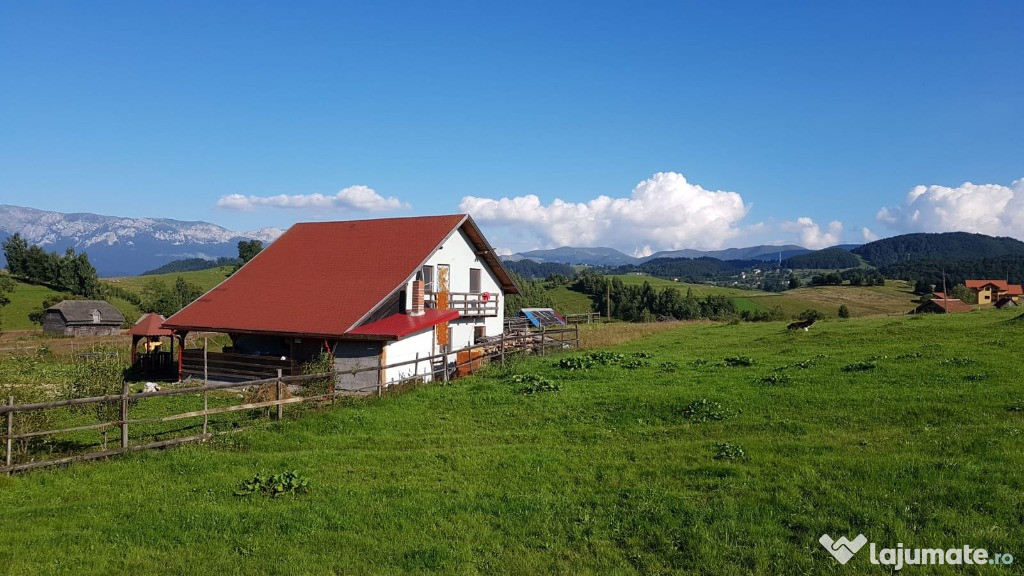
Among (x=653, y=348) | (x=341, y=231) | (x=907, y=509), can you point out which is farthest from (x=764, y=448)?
(x=341, y=231)

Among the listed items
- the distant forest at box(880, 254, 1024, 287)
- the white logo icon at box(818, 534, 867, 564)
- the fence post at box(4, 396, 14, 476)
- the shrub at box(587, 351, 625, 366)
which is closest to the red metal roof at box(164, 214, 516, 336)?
the shrub at box(587, 351, 625, 366)

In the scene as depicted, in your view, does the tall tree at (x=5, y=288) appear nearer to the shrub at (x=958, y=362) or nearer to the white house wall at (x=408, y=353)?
the white house wall at (x=408, y=353)

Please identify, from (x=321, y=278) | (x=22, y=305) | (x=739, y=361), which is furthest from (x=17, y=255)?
(x=739, y=361)

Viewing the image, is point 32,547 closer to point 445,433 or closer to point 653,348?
point 445,433

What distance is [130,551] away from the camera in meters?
7.86

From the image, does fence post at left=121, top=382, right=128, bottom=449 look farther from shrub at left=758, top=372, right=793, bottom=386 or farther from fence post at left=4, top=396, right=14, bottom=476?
shrub at left=758, top=372, right=793, bottom=386

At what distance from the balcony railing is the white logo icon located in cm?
2373

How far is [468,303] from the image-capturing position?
32.3 metres

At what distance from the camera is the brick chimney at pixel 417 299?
89.5 feet

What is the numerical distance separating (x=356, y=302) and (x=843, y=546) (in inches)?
841

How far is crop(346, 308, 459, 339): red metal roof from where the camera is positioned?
23.6 meters

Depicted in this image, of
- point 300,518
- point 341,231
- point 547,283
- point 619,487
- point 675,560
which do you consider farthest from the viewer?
point 547,283

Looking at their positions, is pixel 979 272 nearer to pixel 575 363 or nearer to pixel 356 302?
pixel 575 363

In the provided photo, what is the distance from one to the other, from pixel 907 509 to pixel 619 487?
393cm
